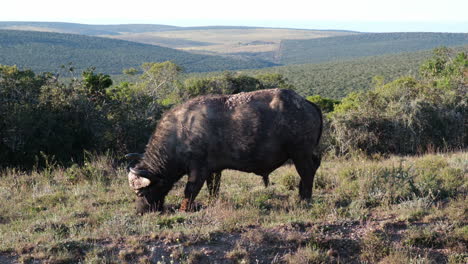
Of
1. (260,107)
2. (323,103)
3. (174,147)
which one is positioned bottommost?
(323,103)

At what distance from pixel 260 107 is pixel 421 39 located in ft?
633

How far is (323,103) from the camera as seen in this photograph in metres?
31.0

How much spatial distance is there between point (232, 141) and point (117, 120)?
31.5 feet

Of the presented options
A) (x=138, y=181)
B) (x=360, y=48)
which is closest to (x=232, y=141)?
(x=138, y=181)

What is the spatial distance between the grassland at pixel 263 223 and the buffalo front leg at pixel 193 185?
10.9 inches

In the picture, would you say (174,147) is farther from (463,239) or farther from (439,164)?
(439,164)

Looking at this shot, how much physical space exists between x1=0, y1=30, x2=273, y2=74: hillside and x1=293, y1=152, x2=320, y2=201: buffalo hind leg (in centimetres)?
7654

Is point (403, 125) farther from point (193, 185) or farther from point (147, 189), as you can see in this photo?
point (147, 189)

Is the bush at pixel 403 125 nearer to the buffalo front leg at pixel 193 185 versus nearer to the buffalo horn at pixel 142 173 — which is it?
the buffalo front leg at pixel 193 185

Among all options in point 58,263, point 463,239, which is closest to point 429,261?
point 463,239

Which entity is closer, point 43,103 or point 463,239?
point 463,239

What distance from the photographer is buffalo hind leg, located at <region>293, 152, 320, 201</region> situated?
8.12 m

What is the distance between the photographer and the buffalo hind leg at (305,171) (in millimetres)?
8125

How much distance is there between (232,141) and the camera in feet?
26.3
